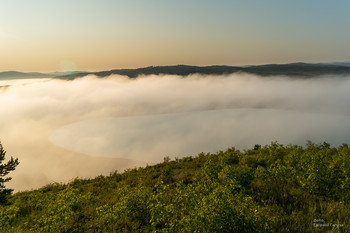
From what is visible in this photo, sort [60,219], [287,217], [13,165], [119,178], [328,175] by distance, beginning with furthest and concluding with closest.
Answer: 1. [119,178]
2. [13,165]
3. [328,175]
4. [60,219]
5. [287,217]

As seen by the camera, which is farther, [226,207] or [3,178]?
[3,178]

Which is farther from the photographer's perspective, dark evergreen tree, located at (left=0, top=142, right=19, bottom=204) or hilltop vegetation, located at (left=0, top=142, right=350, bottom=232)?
dark evergreen tree, located at (left=0, top=142, right=19, bottom=204)

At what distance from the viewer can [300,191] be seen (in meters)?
11.1

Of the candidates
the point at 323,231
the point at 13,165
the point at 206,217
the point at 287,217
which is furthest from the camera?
the point at 13,165

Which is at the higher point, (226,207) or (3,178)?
(226,207)

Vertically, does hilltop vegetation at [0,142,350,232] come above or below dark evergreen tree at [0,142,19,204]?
above

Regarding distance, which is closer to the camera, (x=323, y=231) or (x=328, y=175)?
(x=323, y=231)

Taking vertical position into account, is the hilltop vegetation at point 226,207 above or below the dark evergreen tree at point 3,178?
above

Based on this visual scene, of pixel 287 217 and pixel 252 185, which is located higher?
pixel 287 217

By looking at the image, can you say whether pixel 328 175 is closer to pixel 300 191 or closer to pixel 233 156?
pixel 300 191

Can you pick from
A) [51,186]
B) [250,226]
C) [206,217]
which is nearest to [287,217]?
[250,226]

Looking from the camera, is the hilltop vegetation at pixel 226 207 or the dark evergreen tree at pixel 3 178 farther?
the dark evergreen tree at pixel 3 178

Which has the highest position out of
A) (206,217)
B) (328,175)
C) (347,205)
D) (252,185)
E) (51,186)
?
(206,217)

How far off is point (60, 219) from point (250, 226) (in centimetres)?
829
